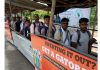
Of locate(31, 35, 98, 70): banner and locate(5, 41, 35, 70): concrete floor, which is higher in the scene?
locate(31, 35, 98, 70): banner

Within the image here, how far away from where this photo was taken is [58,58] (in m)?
4.58

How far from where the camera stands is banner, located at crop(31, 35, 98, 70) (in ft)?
11.1

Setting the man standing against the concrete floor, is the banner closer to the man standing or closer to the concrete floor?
the man standing

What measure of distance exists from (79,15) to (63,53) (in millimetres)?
8591

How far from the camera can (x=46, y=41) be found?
17.5ft

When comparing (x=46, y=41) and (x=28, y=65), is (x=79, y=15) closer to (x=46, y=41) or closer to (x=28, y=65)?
(x=28, y=65)

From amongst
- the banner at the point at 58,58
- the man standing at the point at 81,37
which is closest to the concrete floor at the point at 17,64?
the banner at the point at 58,58

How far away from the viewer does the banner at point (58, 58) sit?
3.38m

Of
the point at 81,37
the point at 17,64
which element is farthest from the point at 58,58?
the point at 17,64

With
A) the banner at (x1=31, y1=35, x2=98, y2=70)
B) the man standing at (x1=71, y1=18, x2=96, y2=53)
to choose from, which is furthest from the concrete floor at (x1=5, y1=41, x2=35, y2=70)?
the man standing at (x1=71, y1=18, x2=96, y2=53)

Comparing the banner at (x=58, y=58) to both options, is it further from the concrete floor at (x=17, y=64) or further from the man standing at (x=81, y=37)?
the concrete floor at (x=17, y=64)
